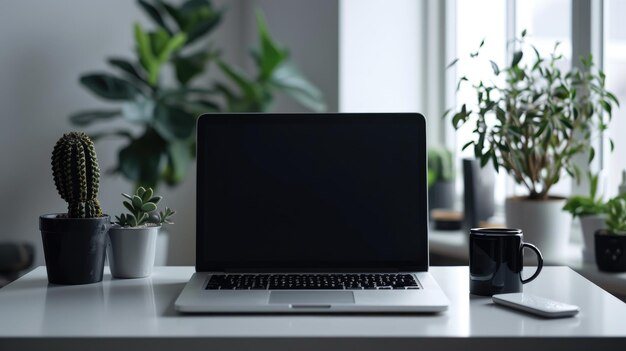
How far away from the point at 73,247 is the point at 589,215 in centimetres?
123

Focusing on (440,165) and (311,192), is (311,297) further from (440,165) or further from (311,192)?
(440,165)

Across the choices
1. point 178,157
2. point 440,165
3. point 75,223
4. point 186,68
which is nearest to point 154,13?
point 186,68

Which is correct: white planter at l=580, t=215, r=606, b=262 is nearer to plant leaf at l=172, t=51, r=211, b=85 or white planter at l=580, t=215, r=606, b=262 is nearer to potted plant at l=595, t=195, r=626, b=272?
potted plant at l=595, t=195, r=626, b=272

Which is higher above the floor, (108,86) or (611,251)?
(108,86)

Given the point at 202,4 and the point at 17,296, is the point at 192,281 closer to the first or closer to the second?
the point at 17,296

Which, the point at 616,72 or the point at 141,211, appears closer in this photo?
the point at 141,211

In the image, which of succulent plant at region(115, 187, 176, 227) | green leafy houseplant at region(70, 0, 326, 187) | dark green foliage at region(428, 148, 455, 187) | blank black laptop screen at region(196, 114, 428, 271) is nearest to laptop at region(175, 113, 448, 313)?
blank black laptop screen at region(196, 114, 428, 271)

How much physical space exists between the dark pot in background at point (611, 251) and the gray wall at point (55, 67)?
1.53 meters

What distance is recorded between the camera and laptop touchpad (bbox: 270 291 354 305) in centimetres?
102

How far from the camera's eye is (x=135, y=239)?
1.24m

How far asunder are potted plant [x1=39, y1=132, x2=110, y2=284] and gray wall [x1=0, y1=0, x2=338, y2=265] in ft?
6.29

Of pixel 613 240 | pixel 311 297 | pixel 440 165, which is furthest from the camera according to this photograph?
pixel 440 165

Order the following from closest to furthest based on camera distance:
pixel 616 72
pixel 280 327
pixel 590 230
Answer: pixel 280 327, pixel 590 230, pixel 616 72

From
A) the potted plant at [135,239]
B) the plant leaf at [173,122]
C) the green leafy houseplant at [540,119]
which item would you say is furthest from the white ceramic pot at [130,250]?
the plant leaf at [173,122]
